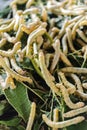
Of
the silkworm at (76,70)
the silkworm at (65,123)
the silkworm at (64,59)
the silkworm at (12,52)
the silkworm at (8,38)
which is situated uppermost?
the silkworm at (8,38)

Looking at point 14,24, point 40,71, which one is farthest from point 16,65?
point 14,24

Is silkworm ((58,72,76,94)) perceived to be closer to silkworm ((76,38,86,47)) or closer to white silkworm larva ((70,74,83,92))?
white silkworm larva ((70,74,83,92))

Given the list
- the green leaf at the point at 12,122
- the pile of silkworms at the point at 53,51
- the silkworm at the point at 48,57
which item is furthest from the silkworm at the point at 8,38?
the green leaf at the point at 12,122

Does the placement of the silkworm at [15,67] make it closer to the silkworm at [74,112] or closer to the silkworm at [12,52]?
the silkworm at [12,52]

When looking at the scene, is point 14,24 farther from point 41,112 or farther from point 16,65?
point 41,112

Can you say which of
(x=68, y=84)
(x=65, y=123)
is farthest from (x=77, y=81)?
(x=65, y=123)

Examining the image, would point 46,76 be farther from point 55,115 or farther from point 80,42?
point 80,42

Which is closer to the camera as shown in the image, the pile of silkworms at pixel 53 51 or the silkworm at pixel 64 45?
the pile of silkworms at pixel 53 51
